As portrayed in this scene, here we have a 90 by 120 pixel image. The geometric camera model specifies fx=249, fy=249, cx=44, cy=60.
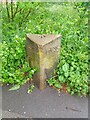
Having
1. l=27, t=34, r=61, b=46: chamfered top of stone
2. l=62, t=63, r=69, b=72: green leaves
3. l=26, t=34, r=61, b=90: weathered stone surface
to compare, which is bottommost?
l=62, t=63, r=69, b=72: green leaves

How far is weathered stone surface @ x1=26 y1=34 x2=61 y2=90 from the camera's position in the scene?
3215 millimetres

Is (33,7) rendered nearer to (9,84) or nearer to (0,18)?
(0,18)

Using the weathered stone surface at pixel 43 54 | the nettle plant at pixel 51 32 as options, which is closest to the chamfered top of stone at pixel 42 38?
the weathered stone surface at pixel 43 54

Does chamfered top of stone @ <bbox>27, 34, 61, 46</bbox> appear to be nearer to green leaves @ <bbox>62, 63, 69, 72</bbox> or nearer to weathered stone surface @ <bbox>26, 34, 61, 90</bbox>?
weathered stone surface @ <bbox>26, 34, 61, 90</bbox>

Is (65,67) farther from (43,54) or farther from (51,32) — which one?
(51,32)

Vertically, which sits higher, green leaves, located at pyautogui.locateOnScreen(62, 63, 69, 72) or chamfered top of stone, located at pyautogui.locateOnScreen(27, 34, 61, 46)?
chamfered top of stone, located at pyautogui.locateOnScreen(27, 34, 61, 46)

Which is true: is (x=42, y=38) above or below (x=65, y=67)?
above

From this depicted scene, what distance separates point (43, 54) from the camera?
10.5 ft

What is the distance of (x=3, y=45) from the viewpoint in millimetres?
3641

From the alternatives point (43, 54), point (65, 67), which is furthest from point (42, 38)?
point (65, 67)

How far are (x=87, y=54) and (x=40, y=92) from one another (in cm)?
97

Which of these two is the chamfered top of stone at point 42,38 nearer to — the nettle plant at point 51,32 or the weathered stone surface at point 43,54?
the weathered stone surface at point 43,54

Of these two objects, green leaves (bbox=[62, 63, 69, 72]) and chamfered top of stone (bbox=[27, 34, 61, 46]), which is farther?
green leaves (bbox=[62, 63, 69, 72])

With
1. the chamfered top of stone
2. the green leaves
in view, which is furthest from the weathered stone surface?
the green leaves
